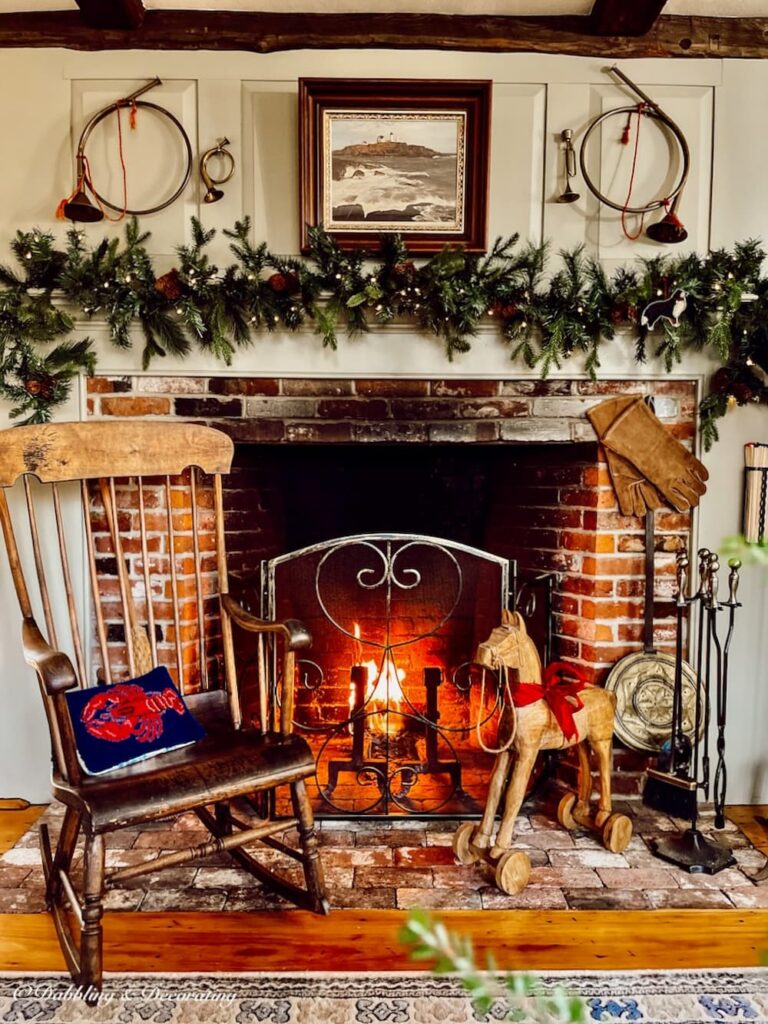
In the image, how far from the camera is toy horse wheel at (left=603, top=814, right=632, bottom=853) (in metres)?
2.03

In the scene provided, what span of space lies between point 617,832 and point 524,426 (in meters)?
1.17

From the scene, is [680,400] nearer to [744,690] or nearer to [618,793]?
[744,690]

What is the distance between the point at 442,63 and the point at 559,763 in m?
2.16

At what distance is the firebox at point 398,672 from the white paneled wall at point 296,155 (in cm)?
67

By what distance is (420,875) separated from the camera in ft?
6.33

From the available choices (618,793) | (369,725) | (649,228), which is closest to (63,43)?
(649,228)

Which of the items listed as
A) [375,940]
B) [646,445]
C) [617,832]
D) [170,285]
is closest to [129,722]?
[375,940]

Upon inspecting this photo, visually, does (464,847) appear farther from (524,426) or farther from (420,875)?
(524,426)

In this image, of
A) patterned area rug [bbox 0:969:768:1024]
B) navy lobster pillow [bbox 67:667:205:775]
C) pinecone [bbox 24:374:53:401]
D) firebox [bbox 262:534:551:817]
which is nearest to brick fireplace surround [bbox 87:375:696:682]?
pinecone [bbox 24:374:53:401]

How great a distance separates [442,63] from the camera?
7.16 feet

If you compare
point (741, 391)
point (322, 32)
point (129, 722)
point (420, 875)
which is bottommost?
point (420, 875)

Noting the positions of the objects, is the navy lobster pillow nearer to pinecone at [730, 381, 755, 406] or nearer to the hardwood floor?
the hardwood floor

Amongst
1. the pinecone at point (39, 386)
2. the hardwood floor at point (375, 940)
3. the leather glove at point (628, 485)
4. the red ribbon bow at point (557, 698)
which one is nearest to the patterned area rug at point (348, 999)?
the hardwood floor at point (375, 940)

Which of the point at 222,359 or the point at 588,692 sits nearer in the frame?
the point at 588,692
